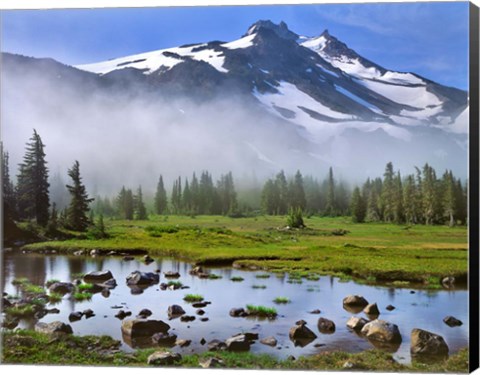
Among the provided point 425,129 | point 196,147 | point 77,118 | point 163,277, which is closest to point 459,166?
point 425,129

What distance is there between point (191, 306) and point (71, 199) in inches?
115

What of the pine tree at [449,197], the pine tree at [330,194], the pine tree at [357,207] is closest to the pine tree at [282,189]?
the pine tree at [330,194]

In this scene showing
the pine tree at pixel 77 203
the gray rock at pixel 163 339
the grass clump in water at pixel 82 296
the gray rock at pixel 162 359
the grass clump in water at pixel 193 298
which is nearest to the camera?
the gray rock at pixel 162 359

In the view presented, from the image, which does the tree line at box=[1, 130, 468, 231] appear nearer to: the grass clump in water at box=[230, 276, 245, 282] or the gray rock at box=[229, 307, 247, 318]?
the grass clump in water at box=[230, 276, 245, 282]

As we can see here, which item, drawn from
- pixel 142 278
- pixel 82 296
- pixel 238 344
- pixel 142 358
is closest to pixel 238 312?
pixel 238 344

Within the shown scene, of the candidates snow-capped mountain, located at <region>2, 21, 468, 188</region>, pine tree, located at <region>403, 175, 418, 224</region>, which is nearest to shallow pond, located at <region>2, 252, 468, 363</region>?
pine tree, located at <region>403, 175, 418, 224</region>

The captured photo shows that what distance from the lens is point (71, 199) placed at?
1414cm

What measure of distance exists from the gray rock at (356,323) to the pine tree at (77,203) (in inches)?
196

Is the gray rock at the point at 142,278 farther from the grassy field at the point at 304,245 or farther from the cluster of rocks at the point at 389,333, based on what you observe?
the cluster of rocks at the point at 389,333

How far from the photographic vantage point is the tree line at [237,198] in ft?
42.8

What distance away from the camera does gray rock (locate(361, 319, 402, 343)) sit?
12500 millimetres

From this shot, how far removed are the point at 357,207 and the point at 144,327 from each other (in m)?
4.09

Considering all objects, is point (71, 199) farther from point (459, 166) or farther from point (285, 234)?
point (459, 166)

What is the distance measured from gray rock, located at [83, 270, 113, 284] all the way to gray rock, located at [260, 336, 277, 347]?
10.0ft
